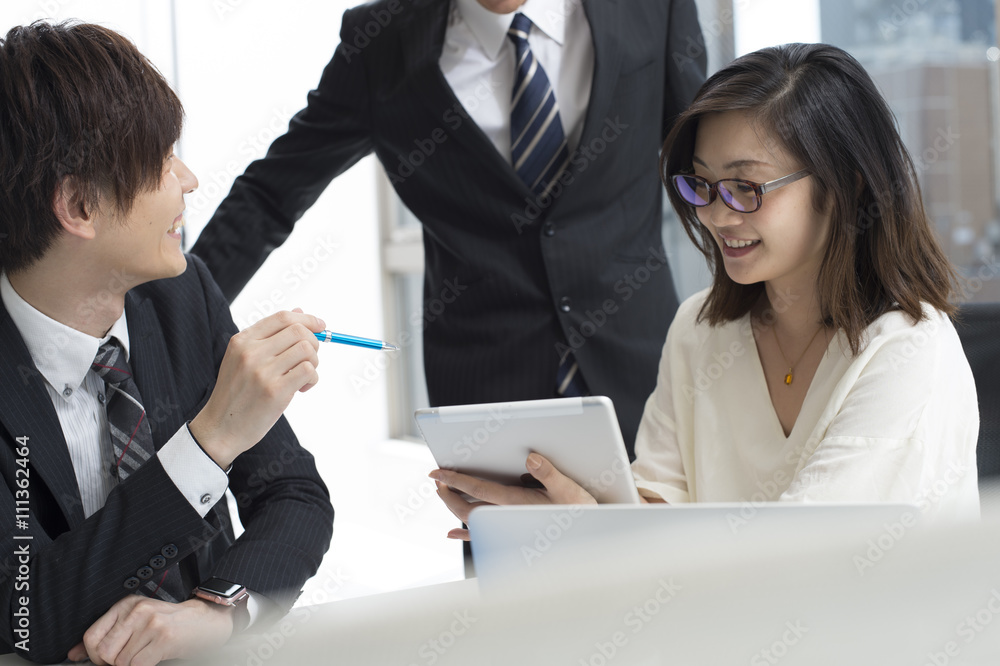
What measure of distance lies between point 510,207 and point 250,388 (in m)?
0.81

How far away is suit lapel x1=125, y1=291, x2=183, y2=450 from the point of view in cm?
140

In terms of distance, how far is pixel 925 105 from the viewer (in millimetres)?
2656

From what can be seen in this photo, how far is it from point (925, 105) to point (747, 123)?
157 cm

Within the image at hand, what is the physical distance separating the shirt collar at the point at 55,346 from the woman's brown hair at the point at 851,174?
0.98 m

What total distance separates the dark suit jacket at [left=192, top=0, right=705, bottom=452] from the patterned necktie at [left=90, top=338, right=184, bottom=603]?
638 millimetres

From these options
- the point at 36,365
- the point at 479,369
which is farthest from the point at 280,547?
the point at 479,369

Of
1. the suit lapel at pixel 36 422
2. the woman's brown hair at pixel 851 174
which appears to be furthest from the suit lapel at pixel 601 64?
the suit lapel at pixel 36 422

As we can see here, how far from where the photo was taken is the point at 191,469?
45.8 inches

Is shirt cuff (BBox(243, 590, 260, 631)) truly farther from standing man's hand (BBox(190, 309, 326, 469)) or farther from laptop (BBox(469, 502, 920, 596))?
laptop (BBox(469, 502, 920, 596))

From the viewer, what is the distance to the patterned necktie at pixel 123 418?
131 cm

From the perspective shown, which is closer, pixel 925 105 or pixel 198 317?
pixel 198 317

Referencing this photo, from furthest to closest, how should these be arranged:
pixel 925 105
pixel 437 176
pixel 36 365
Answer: pixel 925 105 < pixel 437 176 < pixel 36 365

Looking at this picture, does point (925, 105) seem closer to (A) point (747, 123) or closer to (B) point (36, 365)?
(A) point (747, 123)

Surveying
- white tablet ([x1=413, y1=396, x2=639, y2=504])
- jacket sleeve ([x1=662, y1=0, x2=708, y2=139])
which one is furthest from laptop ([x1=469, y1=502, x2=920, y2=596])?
jacket sleeve ([x1=662, y1=0, x2=708, y2=139])
